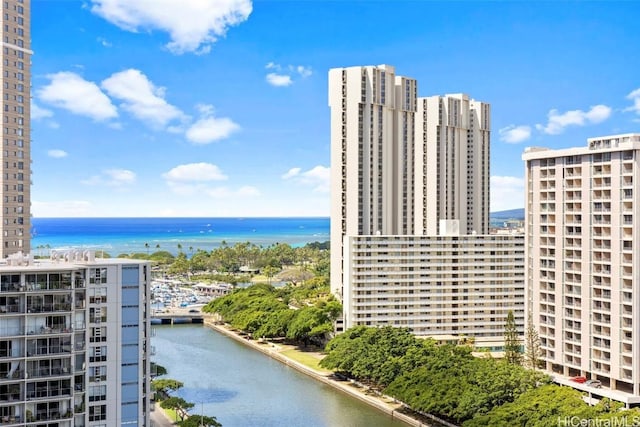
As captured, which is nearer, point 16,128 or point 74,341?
point 74,341

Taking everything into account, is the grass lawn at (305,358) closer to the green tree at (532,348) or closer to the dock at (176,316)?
the green tree at (532,348)

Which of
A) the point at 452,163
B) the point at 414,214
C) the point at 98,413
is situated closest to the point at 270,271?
the point at 414,214

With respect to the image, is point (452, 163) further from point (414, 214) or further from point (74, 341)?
point (74, 341)

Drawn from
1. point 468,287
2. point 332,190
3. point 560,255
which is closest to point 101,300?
point 560,255

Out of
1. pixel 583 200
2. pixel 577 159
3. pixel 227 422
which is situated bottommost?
pixel 227 422

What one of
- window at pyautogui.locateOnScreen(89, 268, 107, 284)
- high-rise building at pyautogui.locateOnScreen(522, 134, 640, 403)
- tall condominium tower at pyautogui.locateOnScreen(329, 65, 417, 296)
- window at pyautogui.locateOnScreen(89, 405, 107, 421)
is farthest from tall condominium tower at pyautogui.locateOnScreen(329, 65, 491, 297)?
window at pyautogui.locateOnScreen(89, 405, 107, 421)

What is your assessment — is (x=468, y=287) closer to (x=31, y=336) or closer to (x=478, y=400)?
(x=478, y=400)
